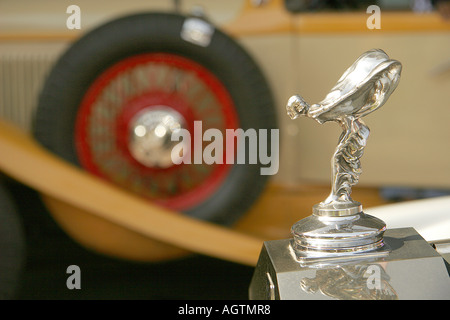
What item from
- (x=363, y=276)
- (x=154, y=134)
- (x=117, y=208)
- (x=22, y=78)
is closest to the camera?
(x=363, y=276)

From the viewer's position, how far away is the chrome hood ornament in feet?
1.49

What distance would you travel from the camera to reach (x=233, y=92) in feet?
5.27

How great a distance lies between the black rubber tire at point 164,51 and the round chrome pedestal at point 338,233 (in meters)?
1.12

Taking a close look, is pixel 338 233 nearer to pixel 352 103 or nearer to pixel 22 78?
pixel 352 103

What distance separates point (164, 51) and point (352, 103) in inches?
47.3

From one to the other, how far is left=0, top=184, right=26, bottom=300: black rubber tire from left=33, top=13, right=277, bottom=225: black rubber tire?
8.5 inches

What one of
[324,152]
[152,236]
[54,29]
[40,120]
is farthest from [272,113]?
[54,29]

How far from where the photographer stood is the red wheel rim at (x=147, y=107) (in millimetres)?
1625

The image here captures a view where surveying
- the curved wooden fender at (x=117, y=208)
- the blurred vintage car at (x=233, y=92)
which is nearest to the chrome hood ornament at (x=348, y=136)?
the curved wooden fender at (x=117, y=208)

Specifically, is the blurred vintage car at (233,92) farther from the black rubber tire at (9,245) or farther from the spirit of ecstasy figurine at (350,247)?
the spirit of ecstasy figurine at (350,247)

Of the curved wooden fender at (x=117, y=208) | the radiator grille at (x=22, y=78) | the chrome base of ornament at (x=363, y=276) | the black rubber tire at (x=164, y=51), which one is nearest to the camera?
the chrome base of ornament at (x=363, y=276)

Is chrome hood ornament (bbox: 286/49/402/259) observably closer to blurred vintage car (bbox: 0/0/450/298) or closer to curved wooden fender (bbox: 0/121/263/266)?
curved wooden fender (bbox: 0/121/263/266)

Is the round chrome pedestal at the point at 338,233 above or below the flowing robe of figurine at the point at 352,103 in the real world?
below

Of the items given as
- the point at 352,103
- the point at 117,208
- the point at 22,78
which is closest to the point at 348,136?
the point at 352,103
